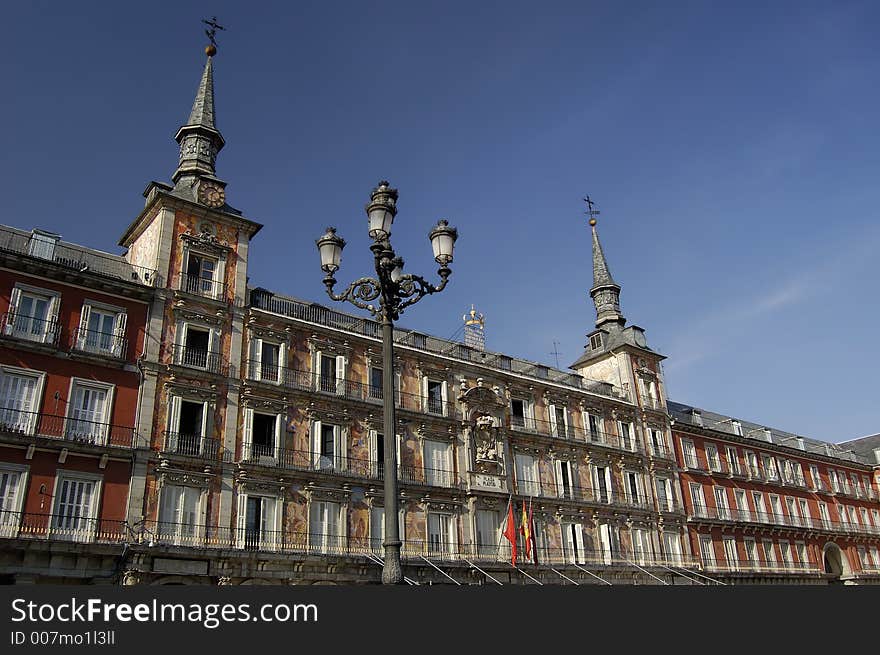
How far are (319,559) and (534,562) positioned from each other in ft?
38.1

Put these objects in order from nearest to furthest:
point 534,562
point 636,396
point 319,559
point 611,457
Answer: point 319,559, point 534,562, point 611,457, point 636,396

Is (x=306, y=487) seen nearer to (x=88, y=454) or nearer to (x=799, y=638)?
(x=88, y=454)

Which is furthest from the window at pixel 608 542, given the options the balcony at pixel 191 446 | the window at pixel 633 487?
the balcony at pixel 191 446

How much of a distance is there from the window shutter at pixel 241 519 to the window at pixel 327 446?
11.7ft

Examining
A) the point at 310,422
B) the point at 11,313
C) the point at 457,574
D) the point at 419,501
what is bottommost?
the point at 457,574

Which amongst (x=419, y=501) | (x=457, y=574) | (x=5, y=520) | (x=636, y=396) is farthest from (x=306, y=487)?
(x=636, y=396)

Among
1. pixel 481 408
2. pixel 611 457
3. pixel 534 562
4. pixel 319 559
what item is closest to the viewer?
pixel 319 559

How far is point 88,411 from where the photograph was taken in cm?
2558

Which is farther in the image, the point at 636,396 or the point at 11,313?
the point at 636,396

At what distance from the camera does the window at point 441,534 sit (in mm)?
32656

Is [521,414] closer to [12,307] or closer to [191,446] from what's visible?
[191,446]

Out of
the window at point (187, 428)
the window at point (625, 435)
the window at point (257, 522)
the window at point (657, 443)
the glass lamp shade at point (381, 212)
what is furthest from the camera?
the window at point (657, 443)

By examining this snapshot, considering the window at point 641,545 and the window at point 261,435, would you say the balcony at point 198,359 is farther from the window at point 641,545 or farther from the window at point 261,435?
the window at point 641,545

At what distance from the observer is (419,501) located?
32.9 meters
